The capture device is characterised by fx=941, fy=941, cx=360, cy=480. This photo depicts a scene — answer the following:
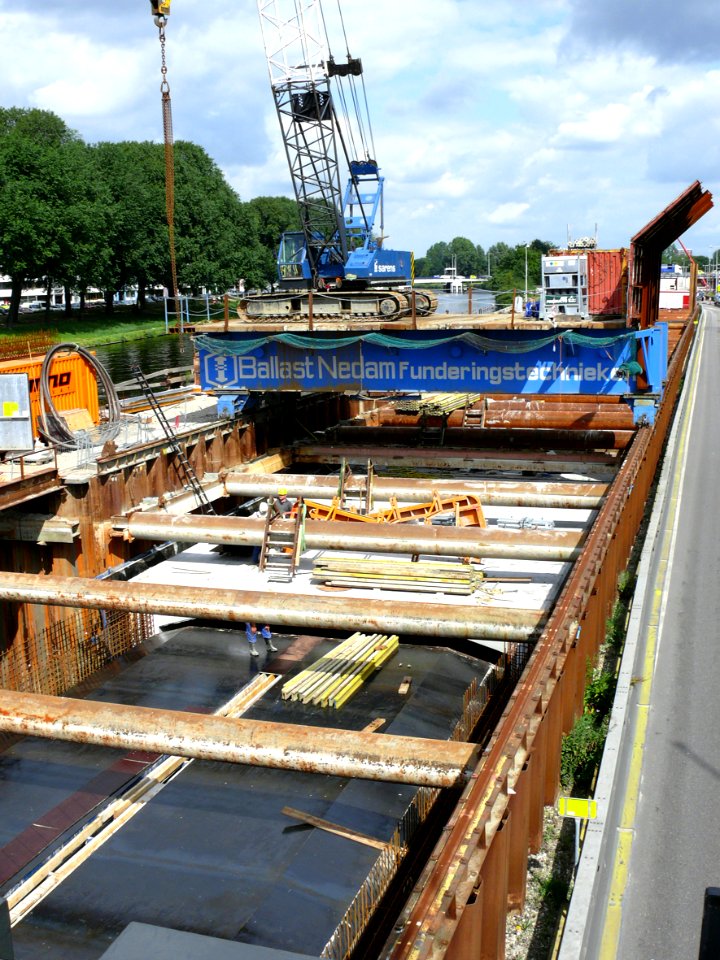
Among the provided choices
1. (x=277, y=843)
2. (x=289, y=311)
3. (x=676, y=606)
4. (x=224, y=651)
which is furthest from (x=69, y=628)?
(x=289, y=311)

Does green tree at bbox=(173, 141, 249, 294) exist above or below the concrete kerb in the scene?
above

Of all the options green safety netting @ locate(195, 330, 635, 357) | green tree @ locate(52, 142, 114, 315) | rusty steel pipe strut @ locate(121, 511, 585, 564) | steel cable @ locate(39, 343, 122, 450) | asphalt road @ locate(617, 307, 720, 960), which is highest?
green tree @ locate(52, 142, 114, 315)

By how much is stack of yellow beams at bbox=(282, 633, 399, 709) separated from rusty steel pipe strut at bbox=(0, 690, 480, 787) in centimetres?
574

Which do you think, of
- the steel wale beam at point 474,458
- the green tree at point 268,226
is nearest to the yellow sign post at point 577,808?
the steel wale beam at point 474,458

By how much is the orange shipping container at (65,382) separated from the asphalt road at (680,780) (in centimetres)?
1546

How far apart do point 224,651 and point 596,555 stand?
7453mm

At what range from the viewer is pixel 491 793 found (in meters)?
7.25

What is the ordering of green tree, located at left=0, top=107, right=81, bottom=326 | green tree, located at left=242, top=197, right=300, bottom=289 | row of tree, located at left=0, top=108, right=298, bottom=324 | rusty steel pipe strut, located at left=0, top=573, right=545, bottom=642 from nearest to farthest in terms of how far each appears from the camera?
1. rusty steel pipe strut, located at left=0, top=573, right=545, bottom=642
2. green tree, located at left=0, top=107, right=81, bottom=326
3. row of tree, located at left=0, top=108, right=298, bottom=324
4. green tree, located at left=242, top=197, right=300, bottom=289

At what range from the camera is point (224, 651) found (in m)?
17.5

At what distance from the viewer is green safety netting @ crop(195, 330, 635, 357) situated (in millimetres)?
24719

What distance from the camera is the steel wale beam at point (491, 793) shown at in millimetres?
6023

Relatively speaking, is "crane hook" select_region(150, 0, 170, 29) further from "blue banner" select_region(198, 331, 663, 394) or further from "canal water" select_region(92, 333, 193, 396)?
"canal water" select_region(92, 333, 193, 396)

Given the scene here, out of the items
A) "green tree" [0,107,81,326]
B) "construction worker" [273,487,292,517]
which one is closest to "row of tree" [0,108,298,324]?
"green tree" [0,107,81,326]

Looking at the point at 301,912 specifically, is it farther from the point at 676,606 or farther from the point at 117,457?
the point at 117,457
